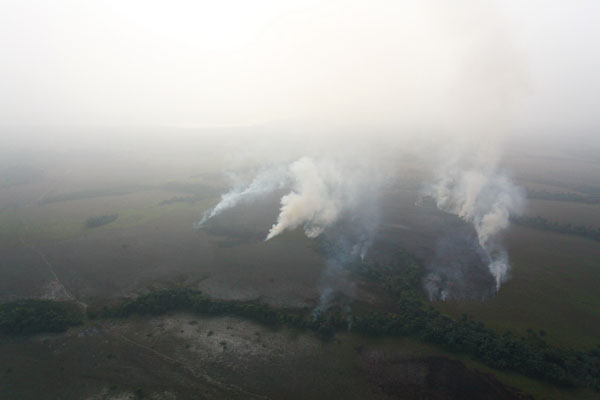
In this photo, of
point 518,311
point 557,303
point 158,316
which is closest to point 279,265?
point 158,316

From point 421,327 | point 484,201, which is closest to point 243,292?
point 421,327

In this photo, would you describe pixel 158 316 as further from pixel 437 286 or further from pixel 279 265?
pixel 437 286

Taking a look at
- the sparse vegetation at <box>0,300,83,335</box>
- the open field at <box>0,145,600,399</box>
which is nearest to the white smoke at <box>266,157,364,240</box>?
the open field at <box>0,145,600,399</box>

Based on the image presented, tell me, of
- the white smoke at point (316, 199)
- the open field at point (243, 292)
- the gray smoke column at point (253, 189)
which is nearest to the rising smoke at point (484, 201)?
the open field at point (243, 292)

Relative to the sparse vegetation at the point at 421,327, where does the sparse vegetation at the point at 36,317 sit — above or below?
below

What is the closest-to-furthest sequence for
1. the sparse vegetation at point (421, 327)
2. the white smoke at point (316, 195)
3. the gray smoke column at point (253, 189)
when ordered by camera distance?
the sparse vegetation at point (421, 327) < the white smoke at point (316, 195) < the gray smoke column at point (253, 189)

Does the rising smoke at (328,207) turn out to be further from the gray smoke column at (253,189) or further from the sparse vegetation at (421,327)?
the sparse vegetation at (421,327)

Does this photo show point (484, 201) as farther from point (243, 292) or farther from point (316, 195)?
point (243, 292)

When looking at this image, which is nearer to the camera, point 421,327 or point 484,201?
point 421,327
